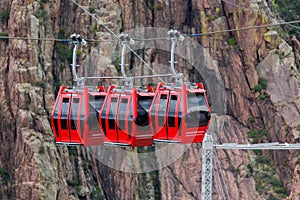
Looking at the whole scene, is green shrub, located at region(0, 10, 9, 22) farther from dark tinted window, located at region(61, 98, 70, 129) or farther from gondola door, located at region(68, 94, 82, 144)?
gondola door, located at region(68, 94, 82, 144)

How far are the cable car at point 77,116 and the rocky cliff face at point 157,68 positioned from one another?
23799 millimetres

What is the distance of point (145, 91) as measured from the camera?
51938 millimetres

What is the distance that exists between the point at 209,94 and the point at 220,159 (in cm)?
451

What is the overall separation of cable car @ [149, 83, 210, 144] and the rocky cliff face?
2658 cm

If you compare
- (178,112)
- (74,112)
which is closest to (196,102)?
(178,112)

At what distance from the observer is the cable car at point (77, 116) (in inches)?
2045

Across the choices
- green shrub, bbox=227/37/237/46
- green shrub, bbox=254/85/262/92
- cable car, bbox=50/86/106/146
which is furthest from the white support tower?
green shrub, bbox=227/37/237/46

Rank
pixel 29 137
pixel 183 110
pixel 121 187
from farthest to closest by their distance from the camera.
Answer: pixel 121 187 → pixel 29 137 → pixel 183 110

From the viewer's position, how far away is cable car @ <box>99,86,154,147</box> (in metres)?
50.7

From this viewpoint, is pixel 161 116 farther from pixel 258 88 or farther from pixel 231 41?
pixel 231 41

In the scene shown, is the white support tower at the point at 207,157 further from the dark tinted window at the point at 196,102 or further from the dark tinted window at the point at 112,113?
the dark tinted window at the point at 112,113

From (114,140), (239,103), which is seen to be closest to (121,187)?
(239,103)

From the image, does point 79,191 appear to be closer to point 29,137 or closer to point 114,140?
point 29,137

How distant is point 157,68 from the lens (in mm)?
84188
